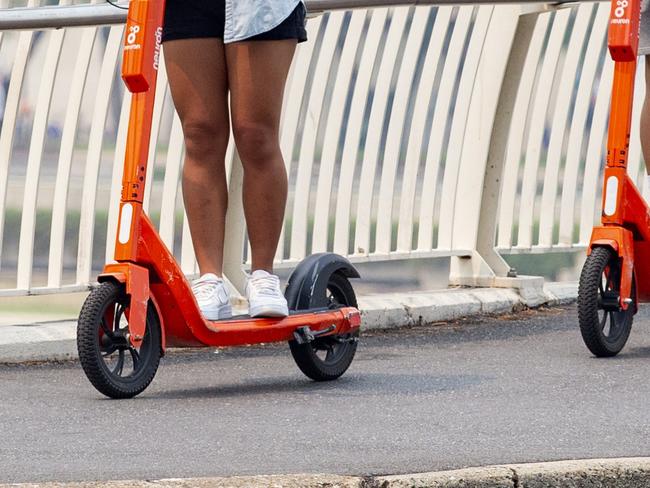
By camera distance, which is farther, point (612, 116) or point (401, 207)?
point (401, 207)

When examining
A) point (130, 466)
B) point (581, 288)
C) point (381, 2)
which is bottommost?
point (130, 466)

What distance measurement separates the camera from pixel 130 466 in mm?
3488

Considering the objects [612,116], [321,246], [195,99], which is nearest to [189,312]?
[195,99]

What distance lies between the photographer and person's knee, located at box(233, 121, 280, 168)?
4.71 meters

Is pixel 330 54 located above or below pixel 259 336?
above

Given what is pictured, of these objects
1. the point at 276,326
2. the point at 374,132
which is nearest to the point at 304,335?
the point at 276,326

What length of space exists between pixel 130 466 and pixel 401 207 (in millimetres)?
3719

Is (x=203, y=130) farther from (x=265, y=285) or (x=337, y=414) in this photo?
(x=337, y=414)

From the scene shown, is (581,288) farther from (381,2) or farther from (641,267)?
(381,2)

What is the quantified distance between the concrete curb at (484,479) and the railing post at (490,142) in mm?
3500

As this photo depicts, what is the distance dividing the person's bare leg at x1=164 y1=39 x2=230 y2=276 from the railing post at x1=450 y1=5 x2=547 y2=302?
2520 millimetres

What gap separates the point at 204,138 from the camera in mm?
4734

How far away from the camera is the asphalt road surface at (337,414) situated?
3598 mm

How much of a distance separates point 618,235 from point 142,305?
1.87m
